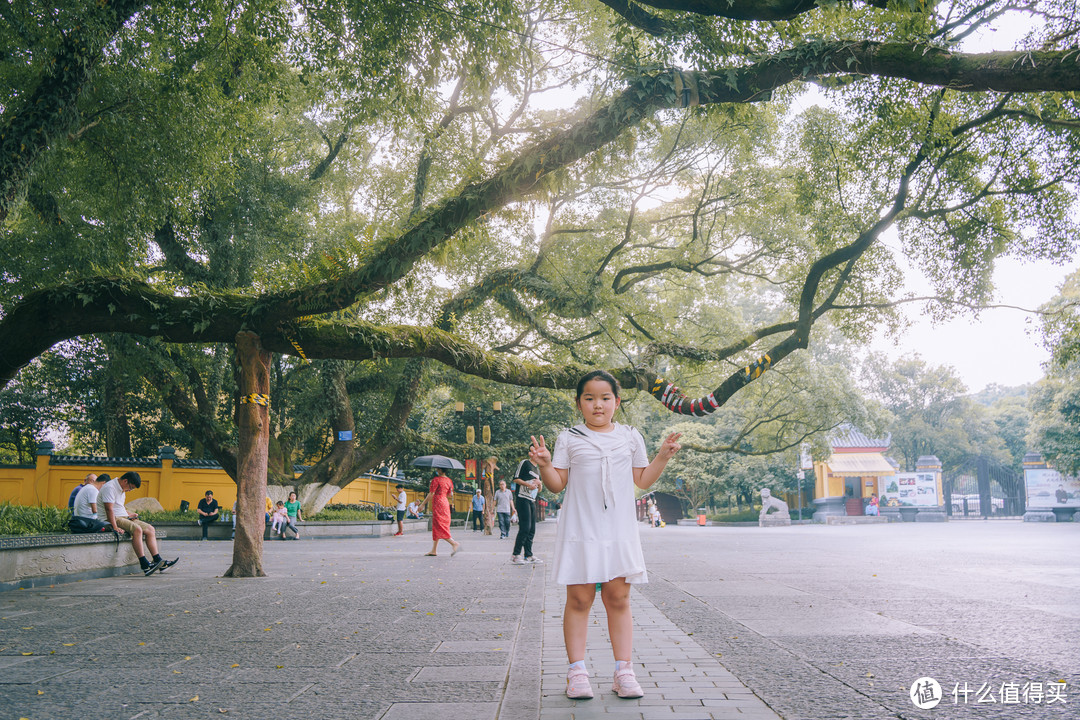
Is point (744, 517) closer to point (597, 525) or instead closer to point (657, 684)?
point (657, 684)

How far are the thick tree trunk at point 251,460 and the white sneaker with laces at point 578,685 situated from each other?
25.8ft

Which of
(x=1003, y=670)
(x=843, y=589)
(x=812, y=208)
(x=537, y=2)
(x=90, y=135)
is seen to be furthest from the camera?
(x=537, y=2)

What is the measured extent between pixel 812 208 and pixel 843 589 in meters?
8.33

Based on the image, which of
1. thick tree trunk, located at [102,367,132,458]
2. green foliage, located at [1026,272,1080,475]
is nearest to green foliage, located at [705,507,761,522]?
green foliage, located at [1026,272,1080,475]

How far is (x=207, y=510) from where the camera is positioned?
2177 centimetres

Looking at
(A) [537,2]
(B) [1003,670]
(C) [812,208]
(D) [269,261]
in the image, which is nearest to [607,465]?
(B) [1003,670]

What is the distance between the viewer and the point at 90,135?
10906 mm

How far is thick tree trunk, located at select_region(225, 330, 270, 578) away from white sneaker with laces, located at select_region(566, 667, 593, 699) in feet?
25.8

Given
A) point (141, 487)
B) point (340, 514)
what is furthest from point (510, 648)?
point (141, 487)

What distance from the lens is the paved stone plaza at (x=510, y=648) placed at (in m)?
3.44

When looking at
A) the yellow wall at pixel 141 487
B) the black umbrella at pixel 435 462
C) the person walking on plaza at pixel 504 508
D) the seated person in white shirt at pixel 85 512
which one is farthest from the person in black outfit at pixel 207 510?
the seated person in white shirt at pixel 85 512

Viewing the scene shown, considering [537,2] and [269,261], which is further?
[269,261]

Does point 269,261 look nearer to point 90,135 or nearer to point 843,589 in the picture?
point 90,135

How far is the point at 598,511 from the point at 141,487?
90.2ft
